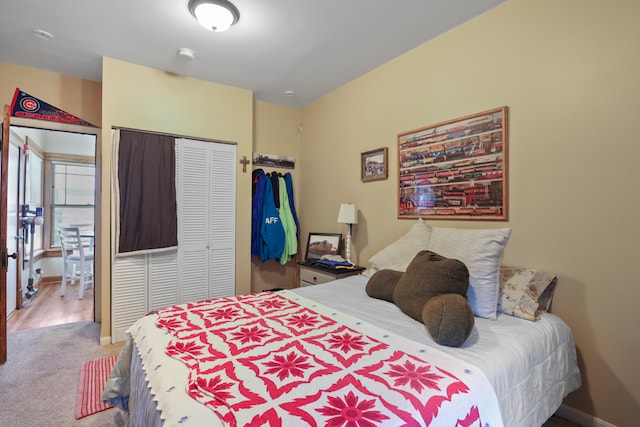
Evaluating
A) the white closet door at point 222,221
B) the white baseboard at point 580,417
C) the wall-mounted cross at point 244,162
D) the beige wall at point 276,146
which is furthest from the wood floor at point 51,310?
the white baseboard at point 580,417

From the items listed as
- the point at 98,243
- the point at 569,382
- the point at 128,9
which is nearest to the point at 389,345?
the point at 569,382

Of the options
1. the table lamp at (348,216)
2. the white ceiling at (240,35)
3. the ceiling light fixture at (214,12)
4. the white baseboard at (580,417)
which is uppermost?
the white ceiling at (240,35)

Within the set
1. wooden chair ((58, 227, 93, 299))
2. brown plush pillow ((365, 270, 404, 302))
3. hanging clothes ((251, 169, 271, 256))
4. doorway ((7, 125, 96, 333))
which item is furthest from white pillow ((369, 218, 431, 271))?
wooden chair ((58, 227, 93, 299))

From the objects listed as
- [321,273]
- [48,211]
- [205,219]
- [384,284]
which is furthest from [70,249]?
[384,284]

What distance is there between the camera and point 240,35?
2443 millimetres

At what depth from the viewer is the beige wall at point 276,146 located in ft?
12.9

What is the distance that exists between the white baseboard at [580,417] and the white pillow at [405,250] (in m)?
1.21

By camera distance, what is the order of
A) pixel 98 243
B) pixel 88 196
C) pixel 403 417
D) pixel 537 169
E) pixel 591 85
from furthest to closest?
pixel 88 196 < pixel 98 243 < pixel 537 169 < pixel 591 85 < pixel 403 417

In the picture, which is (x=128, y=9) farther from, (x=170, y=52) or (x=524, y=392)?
(x=524, y=392)

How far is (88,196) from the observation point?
19.1 ft

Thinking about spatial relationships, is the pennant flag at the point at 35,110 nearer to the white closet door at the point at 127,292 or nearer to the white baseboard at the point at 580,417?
the white closet door at the point at 127,292

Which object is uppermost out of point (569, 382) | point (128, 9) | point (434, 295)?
point (128, 9)

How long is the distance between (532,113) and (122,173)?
133 inches

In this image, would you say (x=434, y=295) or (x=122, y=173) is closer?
(x=434, y=295)
